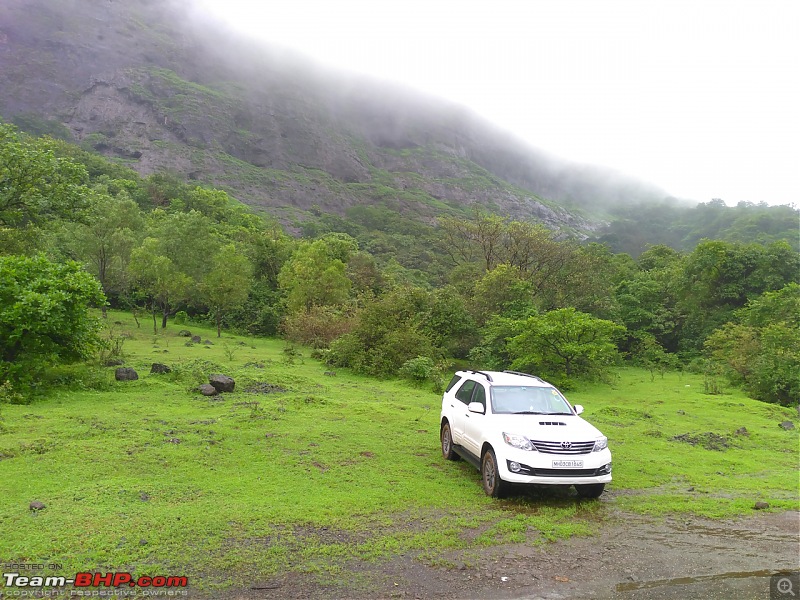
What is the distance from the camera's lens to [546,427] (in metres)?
7.84

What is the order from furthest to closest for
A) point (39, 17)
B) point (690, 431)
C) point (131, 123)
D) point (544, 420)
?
1. point (39, 17)
2. point (131, 123)
3. point (690, 431)
4. point (544, 420)

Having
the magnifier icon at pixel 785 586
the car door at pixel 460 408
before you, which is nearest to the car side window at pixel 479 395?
the car door at pixel 460 408

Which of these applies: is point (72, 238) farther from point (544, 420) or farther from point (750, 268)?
point (750, 268)

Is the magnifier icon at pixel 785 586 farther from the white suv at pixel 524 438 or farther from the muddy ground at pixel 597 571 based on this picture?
the white suv at pixel 524 438

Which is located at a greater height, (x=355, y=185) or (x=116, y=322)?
(x=355, y=185)

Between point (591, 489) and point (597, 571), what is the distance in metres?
2.26

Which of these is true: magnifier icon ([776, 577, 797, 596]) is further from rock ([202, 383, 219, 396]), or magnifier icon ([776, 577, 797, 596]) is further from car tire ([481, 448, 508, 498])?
rock ([202, 383, 219, 396])

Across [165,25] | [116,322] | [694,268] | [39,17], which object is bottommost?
[116,322]

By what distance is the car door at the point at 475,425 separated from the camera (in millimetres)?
8297

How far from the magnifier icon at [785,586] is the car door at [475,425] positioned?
155 inches

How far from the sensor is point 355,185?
Result: 135500mm

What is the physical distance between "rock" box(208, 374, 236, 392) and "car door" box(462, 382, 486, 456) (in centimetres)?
850

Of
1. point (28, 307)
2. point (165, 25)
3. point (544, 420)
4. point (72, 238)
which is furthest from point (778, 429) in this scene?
point (165, 25)

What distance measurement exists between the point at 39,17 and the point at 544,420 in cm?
17056
